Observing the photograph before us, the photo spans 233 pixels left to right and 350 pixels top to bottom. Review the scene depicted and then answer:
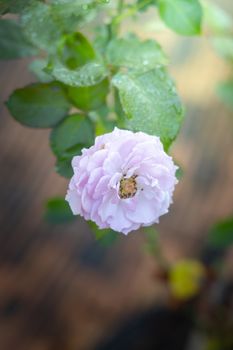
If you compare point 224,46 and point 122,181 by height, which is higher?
point 224,46

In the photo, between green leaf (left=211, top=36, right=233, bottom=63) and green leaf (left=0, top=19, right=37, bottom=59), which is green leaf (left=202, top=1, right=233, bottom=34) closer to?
green leaf (left=211, top=36, right=233, bottom=63)

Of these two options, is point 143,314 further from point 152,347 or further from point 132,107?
point 132,107

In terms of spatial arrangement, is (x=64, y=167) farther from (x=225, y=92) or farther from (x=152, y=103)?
(x=225, y=92)

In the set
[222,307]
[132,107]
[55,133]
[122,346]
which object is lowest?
[122,346]

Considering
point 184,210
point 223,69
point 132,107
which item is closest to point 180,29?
point 132,107

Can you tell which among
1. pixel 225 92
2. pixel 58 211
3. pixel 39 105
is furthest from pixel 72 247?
pixel 39 105

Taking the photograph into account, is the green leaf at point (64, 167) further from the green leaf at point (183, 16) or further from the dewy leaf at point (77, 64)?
the green leaf at point (183, 16)
